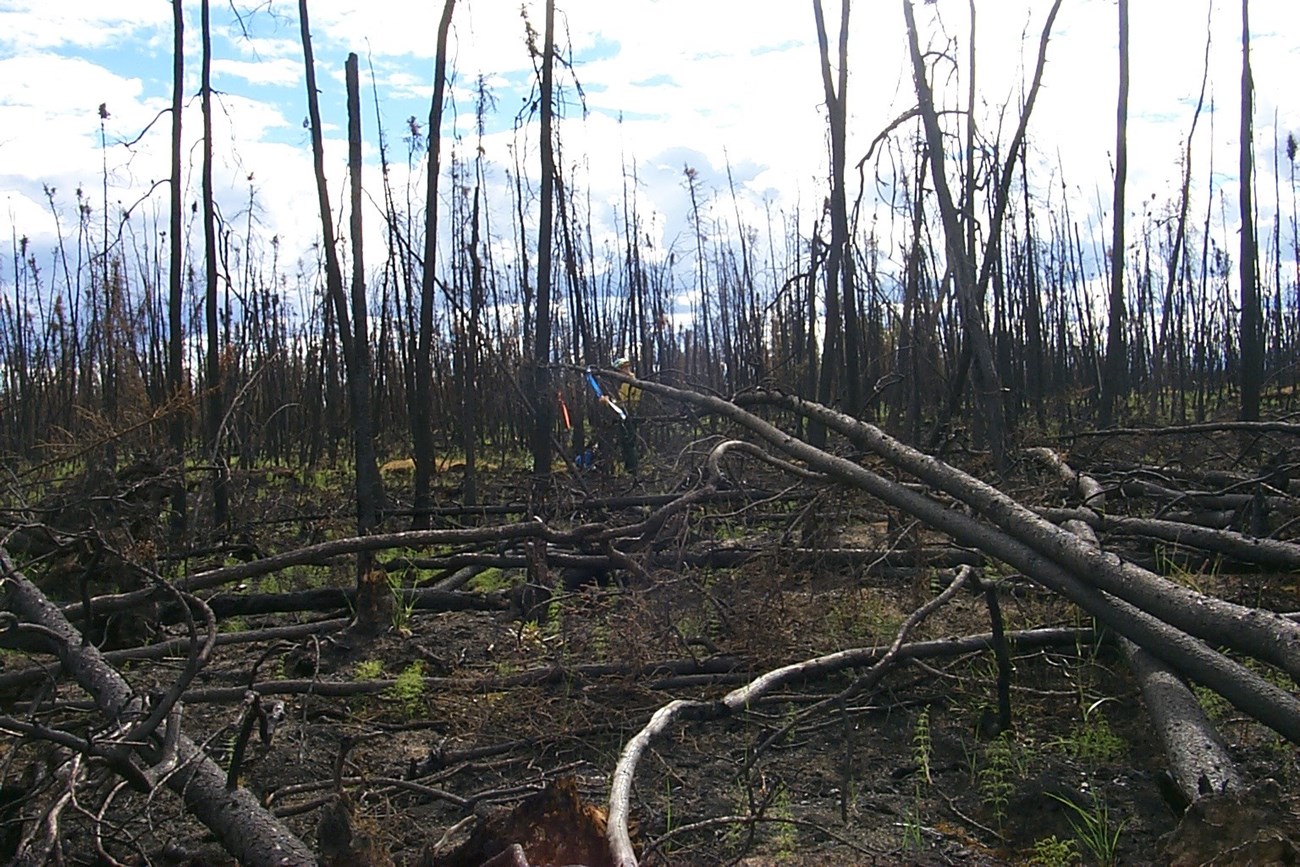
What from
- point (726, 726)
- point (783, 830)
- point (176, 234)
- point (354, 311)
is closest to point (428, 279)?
point (354, 311)

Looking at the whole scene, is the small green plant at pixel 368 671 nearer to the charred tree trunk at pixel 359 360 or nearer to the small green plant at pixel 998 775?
the small green plant at pixel 998 775

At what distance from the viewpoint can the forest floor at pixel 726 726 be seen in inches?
106

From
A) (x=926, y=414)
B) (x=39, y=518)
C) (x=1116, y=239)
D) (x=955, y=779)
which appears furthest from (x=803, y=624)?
(x=926, y=414)

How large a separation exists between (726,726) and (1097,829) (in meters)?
1.32

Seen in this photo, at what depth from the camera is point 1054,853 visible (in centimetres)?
253

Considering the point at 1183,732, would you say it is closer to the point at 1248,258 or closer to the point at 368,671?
the point at 368,671

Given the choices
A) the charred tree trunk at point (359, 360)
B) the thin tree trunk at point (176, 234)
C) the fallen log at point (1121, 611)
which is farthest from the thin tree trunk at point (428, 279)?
the fallen log at point (1121, 611)

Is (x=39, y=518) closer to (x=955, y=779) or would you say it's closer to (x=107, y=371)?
(x=955, y=779)

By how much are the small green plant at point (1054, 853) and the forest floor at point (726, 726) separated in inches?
0.4

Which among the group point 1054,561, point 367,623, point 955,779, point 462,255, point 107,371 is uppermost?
point 462,255

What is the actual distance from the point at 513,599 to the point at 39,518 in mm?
2488

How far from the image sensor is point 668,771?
10.4ft

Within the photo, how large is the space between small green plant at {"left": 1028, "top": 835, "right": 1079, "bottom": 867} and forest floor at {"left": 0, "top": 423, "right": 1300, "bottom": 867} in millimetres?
11

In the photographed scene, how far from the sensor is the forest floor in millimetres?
2682
